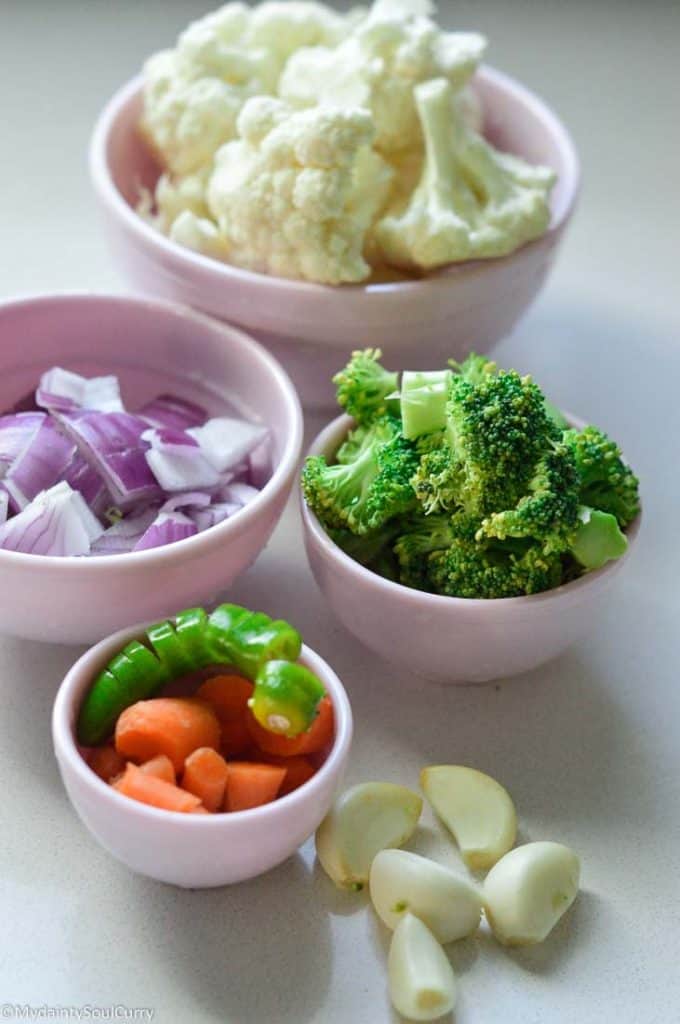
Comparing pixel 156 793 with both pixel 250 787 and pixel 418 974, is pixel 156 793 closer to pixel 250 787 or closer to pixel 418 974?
pixel 250 787

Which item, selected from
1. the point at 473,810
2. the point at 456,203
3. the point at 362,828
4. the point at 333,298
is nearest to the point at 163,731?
the point at 362,828

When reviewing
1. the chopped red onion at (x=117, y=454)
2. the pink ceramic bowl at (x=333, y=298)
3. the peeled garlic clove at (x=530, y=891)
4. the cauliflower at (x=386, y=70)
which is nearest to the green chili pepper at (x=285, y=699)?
the peeled garlic clove at (x=530, y=891)

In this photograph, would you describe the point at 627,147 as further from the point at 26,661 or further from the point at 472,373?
the point at 26,661

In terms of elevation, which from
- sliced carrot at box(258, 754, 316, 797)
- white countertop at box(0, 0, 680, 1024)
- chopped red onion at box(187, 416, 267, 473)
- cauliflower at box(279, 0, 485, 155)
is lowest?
white countertop at box(0, 0, 680, 1024)

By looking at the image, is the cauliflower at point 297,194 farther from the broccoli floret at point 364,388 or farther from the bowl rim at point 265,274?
the broccoli floret at point 364,388

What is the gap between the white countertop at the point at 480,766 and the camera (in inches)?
49.1

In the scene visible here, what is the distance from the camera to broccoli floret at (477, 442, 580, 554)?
1354mm

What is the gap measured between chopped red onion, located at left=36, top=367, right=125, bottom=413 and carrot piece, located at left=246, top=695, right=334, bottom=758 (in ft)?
1.56

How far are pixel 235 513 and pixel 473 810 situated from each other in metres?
0.40

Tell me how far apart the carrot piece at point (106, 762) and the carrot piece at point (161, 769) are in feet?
0.13

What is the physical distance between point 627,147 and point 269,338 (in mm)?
974

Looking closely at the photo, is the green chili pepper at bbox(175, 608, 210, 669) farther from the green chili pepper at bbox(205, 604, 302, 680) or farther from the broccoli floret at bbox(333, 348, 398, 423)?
the broccoli floret at bbox(333, 348, 398, 423)

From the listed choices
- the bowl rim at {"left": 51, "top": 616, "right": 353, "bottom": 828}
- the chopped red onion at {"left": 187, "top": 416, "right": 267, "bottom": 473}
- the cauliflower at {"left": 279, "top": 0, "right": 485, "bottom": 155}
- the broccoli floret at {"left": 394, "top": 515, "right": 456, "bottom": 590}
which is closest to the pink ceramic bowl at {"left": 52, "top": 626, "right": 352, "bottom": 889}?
the bowl rim at {"left": 51, "top": 616, "right": 353, "bottom": 828}

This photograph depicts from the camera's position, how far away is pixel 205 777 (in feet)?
4.01
